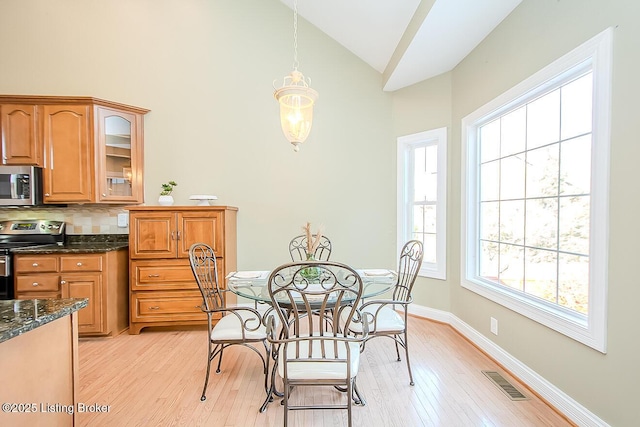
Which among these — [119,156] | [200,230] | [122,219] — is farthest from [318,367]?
[119,156]

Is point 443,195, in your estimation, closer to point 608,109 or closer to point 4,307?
point 608,109

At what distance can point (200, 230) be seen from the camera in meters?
3.22

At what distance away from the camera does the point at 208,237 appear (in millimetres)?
3225

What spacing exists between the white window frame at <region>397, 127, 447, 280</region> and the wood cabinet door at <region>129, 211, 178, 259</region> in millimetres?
2613

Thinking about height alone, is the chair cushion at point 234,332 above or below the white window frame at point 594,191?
below

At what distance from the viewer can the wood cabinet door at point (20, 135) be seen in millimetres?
3152

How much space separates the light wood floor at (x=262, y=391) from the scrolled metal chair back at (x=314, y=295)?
501mm

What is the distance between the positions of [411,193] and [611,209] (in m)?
2.25

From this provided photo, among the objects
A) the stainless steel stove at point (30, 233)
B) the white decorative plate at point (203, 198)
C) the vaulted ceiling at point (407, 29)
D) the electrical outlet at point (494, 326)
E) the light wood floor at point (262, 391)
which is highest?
the vaulted ceiling at point (407, 29)

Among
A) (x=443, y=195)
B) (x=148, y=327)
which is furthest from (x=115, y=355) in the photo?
(x=443, y=195)

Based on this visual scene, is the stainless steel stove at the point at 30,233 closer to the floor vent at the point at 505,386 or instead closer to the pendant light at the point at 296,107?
the pendant light at the point at 296,107

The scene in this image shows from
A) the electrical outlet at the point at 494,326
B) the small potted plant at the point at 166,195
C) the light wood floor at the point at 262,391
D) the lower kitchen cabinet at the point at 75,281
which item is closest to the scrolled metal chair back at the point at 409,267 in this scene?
the light wood floor at the point at 262,391

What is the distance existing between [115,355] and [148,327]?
63cm

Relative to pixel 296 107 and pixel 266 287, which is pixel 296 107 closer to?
pixel 296 107
